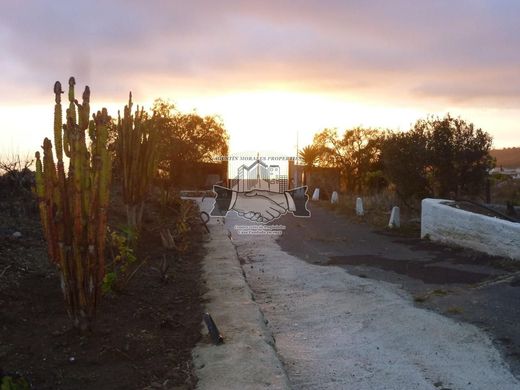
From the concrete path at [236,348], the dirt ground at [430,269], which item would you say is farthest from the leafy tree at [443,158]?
the concrete path at [236,348]

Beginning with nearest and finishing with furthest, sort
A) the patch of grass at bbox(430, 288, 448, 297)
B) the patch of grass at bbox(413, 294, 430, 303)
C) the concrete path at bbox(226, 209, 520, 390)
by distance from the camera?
1. the concrete path at bbox(226, 209, 520, 390)
2. the patch of grass at bbox(413, 294, 430, 303)
3. the patch of grass at bbox(430, 288, 448, 297)

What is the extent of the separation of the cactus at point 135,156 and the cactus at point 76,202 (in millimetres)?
5546

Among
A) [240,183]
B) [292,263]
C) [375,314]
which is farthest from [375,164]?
[375,314]

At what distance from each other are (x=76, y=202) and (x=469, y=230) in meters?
8.93

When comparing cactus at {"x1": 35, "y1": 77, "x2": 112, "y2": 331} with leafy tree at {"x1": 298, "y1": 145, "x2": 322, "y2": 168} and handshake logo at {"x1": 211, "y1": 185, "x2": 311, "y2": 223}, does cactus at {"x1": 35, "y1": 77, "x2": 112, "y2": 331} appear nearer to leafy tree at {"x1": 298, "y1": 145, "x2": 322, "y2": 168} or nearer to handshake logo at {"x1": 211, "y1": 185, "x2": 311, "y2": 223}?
A: handshake logo at {"x1": 211, "y1": 185, "x2": 311, "y2": 223}

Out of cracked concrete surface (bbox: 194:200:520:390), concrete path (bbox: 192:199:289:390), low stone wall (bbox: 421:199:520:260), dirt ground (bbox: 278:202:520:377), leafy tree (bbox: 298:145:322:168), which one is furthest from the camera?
leafy tree (bbox: 298:145:322:168)

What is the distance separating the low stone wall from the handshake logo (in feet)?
17.0

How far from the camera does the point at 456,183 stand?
16984 millimetres

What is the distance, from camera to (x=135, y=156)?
1039cm

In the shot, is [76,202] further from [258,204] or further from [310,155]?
[310,155]

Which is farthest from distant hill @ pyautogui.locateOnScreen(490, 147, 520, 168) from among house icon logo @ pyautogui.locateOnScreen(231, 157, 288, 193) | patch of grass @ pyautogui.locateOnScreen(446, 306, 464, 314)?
patch of grass @ pyautogui.locateOnScreen(446, 306, 464, 314)

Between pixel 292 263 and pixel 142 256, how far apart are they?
8.83 ft

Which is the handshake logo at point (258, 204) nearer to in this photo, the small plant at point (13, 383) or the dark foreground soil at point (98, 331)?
the dark foreground soil at point (98, 331)

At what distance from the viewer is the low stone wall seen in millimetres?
10172
